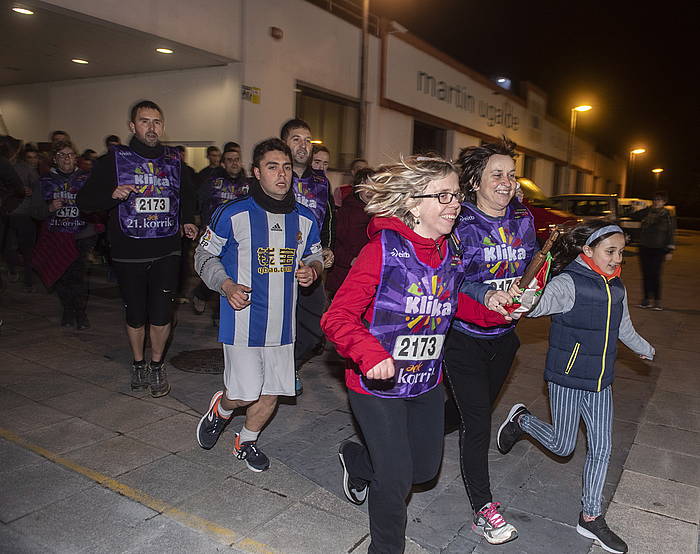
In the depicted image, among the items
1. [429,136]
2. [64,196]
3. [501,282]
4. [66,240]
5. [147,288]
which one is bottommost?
[147,288]

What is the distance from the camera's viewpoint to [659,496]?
400cm

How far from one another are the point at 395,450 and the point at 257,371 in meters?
1.39

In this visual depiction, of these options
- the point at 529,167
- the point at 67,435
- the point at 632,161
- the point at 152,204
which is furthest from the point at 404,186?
the point at 632,161

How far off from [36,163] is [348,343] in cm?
1074

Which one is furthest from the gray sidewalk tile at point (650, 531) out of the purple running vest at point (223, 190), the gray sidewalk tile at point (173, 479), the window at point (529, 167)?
the window at point (529, 167)

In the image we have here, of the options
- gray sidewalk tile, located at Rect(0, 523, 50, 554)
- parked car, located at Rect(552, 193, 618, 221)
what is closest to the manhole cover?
gray sidewalk tile, located at Rect(0, 523, 50, 554)

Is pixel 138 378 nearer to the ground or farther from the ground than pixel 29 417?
farther from the ground

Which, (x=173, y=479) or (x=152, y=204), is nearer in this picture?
(x=173, y=479)

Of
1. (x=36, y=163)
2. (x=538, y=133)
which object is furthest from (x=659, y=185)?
(x=36, y=163)

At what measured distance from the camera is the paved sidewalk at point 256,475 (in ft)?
11.0

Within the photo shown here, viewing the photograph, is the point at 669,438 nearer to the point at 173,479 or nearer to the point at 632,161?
the point at 173,479

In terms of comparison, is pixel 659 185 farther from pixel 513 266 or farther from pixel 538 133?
pixel 513 266

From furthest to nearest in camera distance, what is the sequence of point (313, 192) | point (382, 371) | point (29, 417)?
point (313, 192) → point (29, 417) → point (382, 371)

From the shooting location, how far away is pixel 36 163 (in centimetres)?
1148
